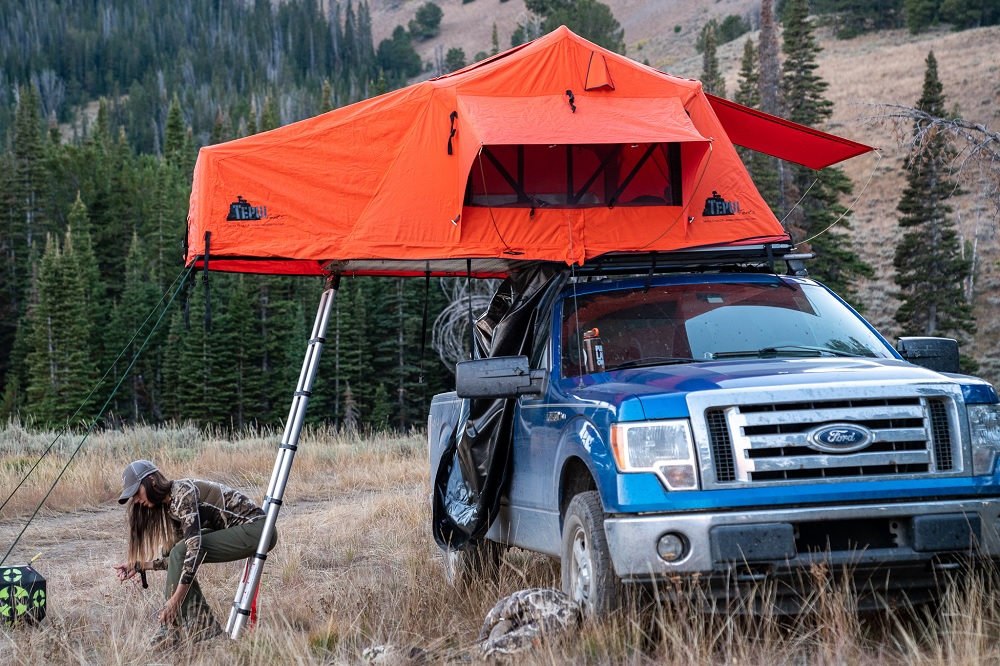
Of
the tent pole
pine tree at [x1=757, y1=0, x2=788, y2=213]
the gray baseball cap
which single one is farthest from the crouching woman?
pine tree at [x1=757, y1=0, x2=788, y2=213]

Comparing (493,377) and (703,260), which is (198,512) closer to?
(493,377)

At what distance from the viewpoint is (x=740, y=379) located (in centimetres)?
544

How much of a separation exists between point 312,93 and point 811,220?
467 feet

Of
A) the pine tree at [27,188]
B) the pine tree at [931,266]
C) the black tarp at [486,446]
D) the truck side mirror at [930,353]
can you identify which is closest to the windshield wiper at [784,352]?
the truck side mirror at [930,353]

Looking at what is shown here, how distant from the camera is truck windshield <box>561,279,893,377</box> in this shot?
6.48 meters

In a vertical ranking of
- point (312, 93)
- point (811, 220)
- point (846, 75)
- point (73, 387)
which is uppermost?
point (312, 93)

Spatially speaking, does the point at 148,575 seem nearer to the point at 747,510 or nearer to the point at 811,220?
the point at 747,510

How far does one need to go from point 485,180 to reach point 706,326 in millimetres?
2023

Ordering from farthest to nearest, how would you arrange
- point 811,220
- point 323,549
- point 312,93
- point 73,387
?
point 312,93 < point 73,387 < point 811,220 < point 323,549

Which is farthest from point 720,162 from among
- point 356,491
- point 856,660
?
point 356,491

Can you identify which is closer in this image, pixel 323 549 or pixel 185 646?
pixel 185 646

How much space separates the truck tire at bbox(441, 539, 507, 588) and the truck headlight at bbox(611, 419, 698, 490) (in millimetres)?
2804

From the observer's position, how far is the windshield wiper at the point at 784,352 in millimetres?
6348

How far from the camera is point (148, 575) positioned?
8.98 m
